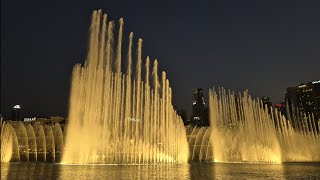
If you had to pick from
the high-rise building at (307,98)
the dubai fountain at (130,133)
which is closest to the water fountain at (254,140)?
the dubai fountain at (130,133)

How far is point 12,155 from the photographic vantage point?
39344mm

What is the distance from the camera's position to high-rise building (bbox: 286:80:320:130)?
458 ft

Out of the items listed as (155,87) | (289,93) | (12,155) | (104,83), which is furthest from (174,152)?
(289,93)

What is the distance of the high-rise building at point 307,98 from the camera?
13952cm

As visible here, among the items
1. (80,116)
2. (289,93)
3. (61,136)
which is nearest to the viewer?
(80,116)

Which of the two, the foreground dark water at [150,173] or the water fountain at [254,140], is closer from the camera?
the foreground dark water at [150,173]

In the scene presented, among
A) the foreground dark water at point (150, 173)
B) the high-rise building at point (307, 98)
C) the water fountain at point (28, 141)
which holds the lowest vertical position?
the foreground dark water at point (150, 173)

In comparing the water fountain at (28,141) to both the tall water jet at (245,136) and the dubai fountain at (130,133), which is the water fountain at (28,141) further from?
the tall water jet at (245,136)

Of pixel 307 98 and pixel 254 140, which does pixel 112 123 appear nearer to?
pixel 254 140

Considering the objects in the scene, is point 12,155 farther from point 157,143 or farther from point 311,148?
point 311,148

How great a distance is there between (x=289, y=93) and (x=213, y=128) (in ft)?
406

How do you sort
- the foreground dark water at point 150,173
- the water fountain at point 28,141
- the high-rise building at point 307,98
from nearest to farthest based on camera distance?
the foreground dark water at point 150,173 → the water fountain at point 28,141 → the high-rise building at point 307,98

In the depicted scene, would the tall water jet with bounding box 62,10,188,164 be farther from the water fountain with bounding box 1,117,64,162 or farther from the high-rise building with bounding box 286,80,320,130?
the high-rise building with bounding box 286,80,320,130

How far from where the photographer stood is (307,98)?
142625 mm
